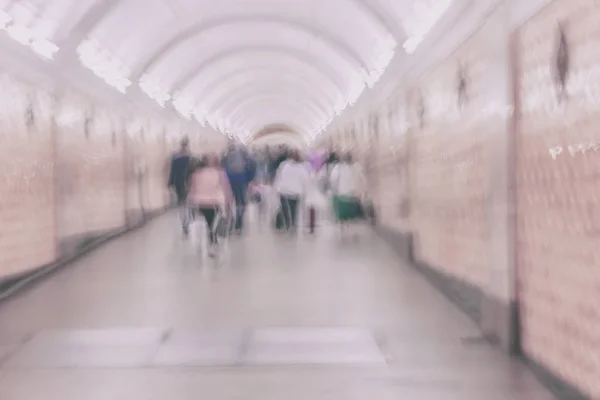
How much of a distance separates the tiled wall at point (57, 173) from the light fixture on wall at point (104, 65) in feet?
1.74

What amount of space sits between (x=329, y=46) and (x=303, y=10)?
259 centimetres

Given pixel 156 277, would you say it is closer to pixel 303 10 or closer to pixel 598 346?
pixel 598 346

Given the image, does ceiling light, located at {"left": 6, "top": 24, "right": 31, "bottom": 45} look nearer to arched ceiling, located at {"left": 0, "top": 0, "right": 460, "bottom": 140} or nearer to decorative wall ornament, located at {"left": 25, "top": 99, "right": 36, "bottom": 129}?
arched ceiling, located at {"left": 0, "top": 0, "right": 460, "bottom": 140}

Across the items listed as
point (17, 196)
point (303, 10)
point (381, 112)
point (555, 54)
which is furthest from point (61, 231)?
point (555, 54)

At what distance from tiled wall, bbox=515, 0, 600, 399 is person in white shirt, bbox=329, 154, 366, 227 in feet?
27.7

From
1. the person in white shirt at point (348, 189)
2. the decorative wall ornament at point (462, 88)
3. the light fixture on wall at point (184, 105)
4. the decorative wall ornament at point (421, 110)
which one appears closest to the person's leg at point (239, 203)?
the person in white shirt at point (348, 189)

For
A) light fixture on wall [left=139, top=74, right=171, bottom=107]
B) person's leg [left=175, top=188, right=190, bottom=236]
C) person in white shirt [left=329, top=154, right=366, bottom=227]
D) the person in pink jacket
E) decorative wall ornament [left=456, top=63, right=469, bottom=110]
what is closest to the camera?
decorative wall ornament [left=456, top=63, right=469, bottom=110]

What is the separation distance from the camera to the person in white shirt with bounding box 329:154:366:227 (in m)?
14.4

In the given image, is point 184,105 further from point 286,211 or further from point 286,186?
point 286,186

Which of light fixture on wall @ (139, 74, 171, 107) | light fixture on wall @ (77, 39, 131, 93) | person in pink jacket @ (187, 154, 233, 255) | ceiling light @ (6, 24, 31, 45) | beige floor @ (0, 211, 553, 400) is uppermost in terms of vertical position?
light fixture on wall @ (139, 74, 171, 107)

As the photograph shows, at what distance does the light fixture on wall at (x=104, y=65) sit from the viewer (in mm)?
12868

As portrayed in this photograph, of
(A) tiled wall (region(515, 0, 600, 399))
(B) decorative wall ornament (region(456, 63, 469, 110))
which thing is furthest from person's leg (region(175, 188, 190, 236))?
(A) tiled wall (region(515, 0, 600, 399))

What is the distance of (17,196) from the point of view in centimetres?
954

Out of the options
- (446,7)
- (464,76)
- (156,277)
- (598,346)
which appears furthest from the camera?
(156,277)
